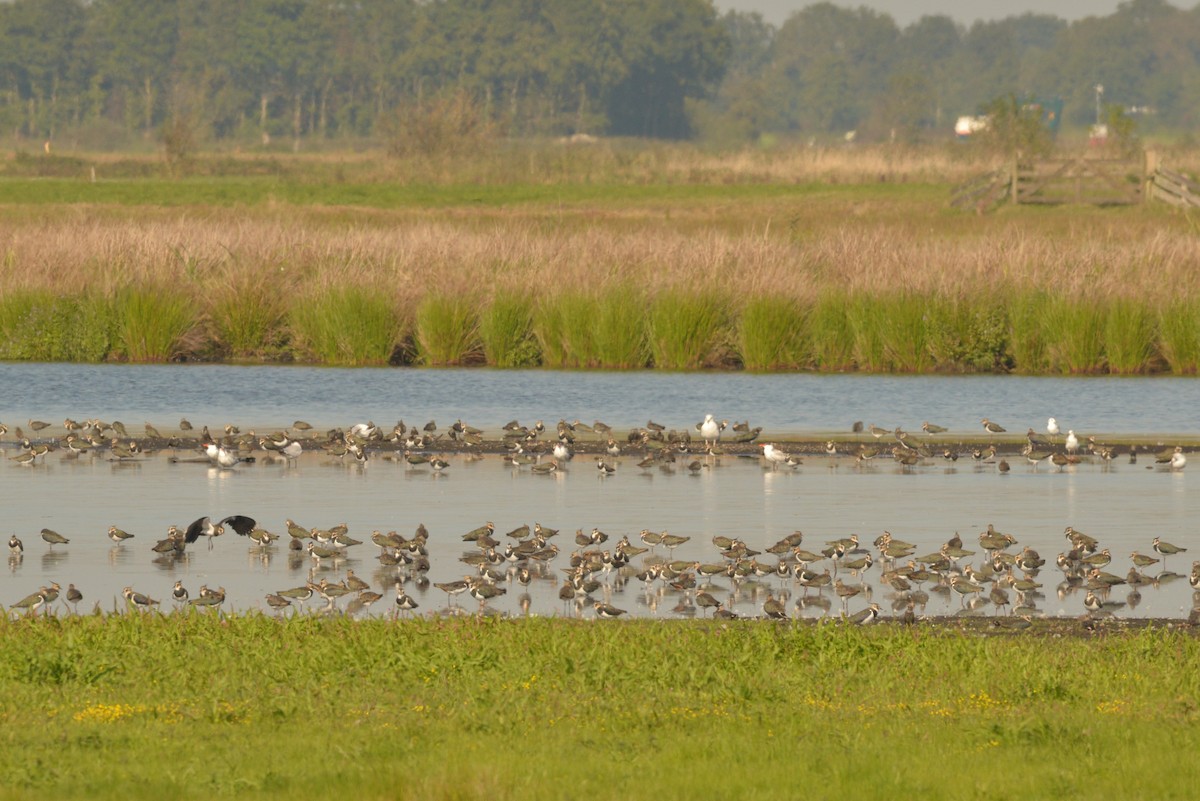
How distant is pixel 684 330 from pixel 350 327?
19.5 ft

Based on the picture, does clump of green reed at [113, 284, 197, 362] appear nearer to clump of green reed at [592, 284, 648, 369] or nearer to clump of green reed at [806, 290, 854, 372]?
clump of green reed at [592, 284, 648, 369]

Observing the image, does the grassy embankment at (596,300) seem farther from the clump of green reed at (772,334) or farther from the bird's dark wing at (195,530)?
the bird's dark wing at (195,530)

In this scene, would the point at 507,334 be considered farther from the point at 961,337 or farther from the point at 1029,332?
the point at 1029,332

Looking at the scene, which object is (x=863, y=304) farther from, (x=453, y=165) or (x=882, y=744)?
(x=453, y=165)

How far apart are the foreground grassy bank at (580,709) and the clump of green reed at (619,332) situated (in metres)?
21.5

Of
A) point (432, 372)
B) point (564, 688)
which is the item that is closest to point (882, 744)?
point (564, 688)

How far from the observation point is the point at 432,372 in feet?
110

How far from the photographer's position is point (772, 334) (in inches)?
1345

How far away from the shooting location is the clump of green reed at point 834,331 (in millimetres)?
34031

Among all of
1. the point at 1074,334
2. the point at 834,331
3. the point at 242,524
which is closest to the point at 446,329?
the point at 834,331

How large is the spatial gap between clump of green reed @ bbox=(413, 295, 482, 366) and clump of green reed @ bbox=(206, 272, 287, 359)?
9.20 feet

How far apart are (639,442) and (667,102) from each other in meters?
172

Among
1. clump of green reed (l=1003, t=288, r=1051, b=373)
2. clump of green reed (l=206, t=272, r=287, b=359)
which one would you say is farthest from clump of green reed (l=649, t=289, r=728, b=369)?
clump of green reed (l=206, t=272, r=287, b=359)

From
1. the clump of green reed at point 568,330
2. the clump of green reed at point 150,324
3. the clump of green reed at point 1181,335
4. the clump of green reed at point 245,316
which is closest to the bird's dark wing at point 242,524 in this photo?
the clump of green reed at point 568,330
